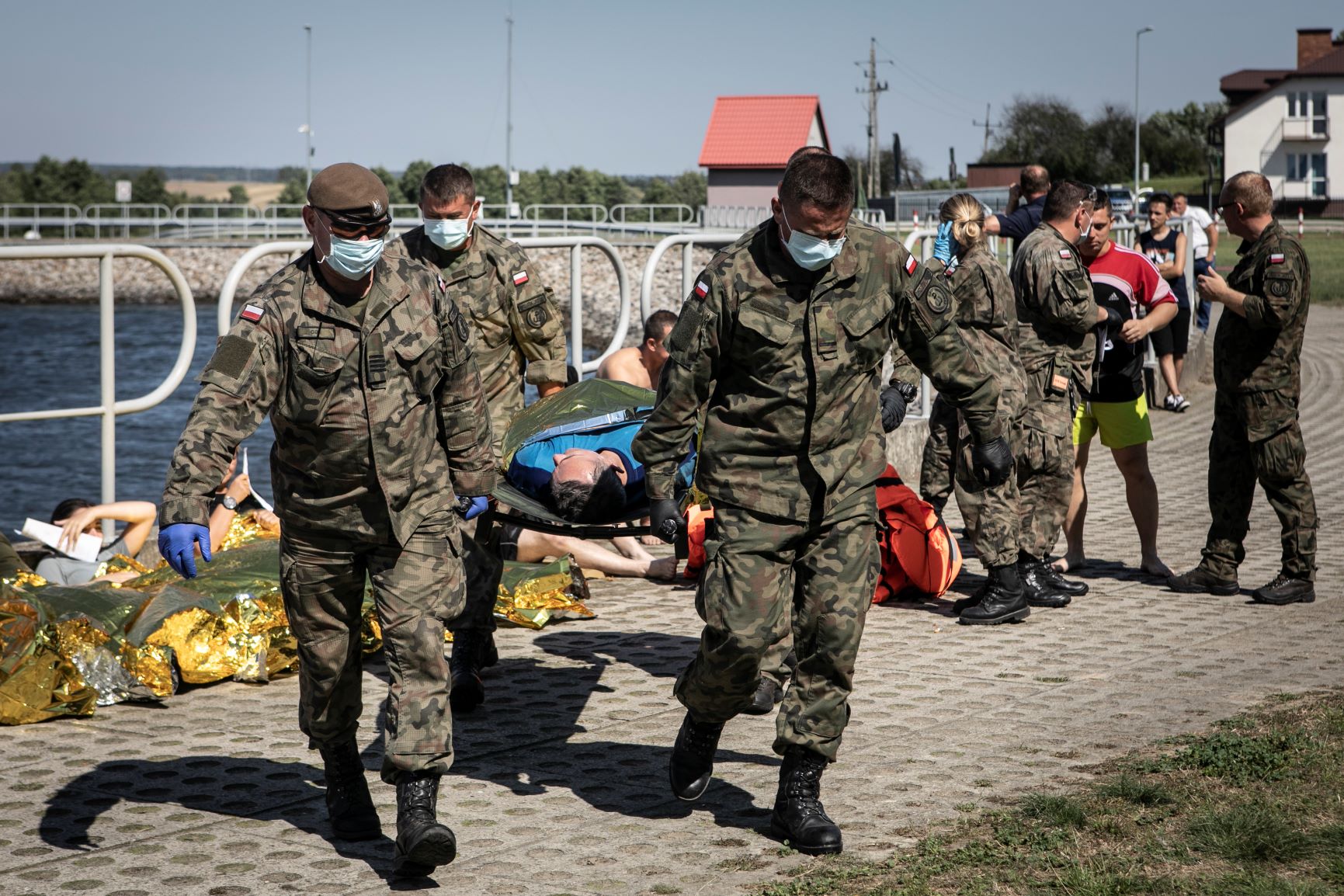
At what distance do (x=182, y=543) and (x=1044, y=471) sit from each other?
499 cm

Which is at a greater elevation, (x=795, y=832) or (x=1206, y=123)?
(x=1206, y=123)

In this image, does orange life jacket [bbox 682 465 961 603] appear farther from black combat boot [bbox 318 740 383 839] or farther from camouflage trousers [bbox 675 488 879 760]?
black combat boot [bbox 318 740 383 839]

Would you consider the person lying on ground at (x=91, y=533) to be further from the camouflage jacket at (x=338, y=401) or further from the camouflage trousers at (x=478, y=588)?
the camouflage jacket at (x=338, y=401)

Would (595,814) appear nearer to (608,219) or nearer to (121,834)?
(121,834)

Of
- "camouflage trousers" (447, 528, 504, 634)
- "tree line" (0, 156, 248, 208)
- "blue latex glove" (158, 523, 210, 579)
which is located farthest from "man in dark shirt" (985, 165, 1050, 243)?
"tree line" (0, 156, 248, 208)

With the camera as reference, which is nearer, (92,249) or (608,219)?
(92,249)

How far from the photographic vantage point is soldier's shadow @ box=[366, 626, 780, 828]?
525cm

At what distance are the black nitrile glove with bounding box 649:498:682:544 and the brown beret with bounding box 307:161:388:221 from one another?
1.23 meters

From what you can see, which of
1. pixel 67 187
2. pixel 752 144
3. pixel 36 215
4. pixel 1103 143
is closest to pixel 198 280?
pixel 36 215

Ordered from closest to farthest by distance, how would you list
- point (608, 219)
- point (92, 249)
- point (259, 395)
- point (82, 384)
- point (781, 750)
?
point (259, 395)
point (781, 750)
point (92, 249)
point (82, 384)
point (608, 219)

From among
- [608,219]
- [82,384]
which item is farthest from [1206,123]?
[82,384]

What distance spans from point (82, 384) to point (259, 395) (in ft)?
132

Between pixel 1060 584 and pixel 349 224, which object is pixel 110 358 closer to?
pixel 349 224

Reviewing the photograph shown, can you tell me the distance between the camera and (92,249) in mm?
7688
